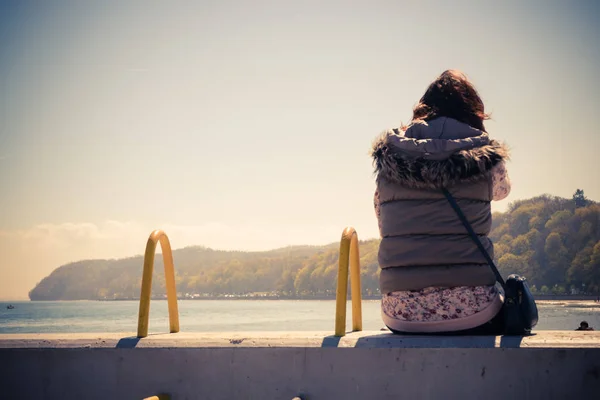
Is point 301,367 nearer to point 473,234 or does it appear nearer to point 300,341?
point 300,341

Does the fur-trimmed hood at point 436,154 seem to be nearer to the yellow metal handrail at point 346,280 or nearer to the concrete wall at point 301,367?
the yellow metal handrail at point 346,280

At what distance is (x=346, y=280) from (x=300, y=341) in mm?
453

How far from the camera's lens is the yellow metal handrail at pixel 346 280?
155 inches

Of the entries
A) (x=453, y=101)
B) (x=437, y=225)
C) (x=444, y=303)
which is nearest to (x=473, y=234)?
(x=437, y=225)

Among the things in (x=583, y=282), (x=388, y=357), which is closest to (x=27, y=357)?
(x=388, y=357)

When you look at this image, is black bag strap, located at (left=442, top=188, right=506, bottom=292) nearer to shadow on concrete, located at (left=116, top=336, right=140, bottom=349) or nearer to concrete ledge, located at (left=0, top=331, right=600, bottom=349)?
concrete ledge, located at (left=0, top=331, right=600, bottom=349)

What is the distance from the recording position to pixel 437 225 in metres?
3.87

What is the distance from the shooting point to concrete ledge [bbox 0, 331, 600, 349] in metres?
3.37

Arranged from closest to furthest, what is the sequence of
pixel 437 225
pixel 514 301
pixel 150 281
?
pixel 514 301, pixel 437 225, pixel 150 281

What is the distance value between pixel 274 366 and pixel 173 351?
1.93ft

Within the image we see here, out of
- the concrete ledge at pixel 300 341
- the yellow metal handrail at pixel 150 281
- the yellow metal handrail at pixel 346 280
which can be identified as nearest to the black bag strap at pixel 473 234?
the concrete ledge at pixel 300 341

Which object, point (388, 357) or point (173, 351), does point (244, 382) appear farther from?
point (388, 357)

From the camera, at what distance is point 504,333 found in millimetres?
3672

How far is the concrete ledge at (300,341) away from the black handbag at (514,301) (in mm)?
83
